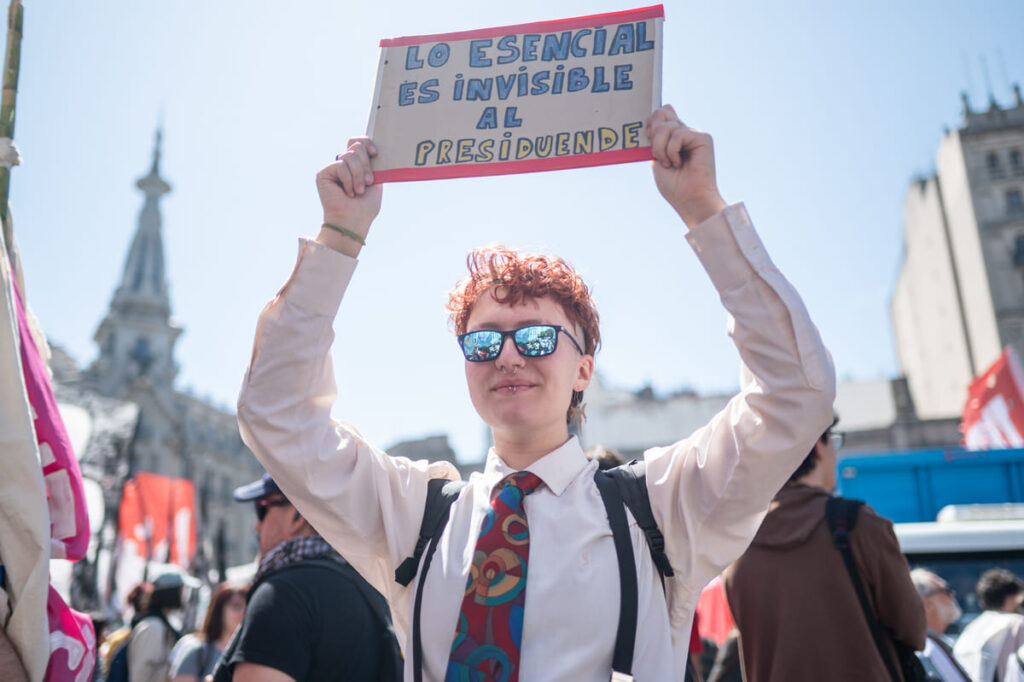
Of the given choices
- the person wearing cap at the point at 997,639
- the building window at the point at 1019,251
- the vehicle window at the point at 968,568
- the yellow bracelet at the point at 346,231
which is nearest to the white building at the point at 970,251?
the building window at the point at 1019,251

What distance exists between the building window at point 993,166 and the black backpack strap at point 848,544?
35.8m

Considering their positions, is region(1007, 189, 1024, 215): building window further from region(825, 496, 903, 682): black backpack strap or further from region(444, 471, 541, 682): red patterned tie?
region(444, 471, 541, 682): red patterned tie

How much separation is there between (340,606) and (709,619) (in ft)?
15.6

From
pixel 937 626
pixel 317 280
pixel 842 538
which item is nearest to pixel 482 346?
pixel 317 280

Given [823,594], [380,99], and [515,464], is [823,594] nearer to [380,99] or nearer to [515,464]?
[515,464]

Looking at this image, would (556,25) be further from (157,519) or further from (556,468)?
(157,519)

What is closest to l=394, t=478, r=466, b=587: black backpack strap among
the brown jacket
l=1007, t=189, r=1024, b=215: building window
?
the brown jacket

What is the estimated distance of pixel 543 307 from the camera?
2055mm

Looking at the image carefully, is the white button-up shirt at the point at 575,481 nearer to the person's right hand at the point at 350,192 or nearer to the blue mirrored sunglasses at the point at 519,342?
Answer: the person's right hand at the point at 350,192

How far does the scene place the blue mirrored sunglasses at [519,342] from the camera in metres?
1.96

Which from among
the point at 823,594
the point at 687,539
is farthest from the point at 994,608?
the point at 687,539

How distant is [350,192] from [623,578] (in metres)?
1.19

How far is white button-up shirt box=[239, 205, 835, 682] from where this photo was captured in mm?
1673

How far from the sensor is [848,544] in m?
2.93
